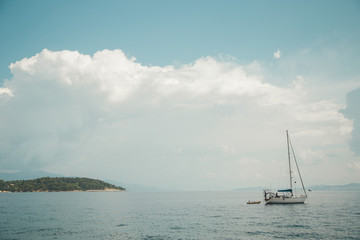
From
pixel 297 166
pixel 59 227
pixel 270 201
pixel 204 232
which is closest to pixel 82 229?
pixel 59 227

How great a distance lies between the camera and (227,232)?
50.5 metres

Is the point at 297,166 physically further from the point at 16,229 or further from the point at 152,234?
the point at 16,229

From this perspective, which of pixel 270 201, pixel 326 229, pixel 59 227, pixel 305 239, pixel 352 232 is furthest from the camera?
pixel 270 201

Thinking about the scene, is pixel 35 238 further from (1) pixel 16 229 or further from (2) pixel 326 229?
(2) pixel 326 229

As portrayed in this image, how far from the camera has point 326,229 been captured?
52.2 meters

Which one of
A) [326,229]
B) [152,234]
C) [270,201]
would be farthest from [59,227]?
[270,201]

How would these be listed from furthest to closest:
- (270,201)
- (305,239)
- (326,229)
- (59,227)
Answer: (270,201), (59,227), (326,229), (305,239)

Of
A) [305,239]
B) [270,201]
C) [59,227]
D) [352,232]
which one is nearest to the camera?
[305,239]

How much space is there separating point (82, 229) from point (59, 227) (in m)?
6.41

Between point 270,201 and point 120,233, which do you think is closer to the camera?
point 120,233

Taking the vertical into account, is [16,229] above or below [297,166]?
below

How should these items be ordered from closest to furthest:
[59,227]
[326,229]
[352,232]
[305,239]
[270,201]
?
[305,239] → [352,232] → [326,229] → [59,227] → [270,201]

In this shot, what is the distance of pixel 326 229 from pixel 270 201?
56804 millimetres

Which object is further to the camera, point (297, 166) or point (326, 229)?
Result: point (297, 166)
